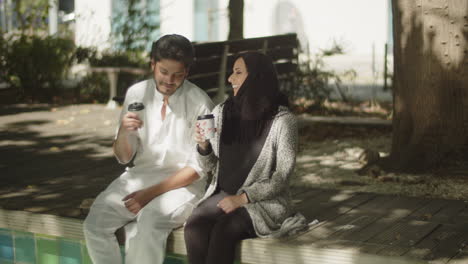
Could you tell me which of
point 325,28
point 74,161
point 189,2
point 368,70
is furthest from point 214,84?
point 189,2

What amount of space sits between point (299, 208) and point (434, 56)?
2.10m

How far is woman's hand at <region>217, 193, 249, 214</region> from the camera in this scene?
3746 mm

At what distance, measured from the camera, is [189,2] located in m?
21.5

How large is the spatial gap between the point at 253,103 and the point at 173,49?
19.9 inches

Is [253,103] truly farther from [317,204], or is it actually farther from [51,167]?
[51,167]

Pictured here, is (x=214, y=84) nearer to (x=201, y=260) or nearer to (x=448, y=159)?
(x=448, y=159)

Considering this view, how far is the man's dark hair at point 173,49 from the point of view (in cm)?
387

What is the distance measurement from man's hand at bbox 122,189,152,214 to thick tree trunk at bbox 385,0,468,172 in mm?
2770

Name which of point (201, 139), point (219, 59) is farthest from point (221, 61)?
point (201, 139)

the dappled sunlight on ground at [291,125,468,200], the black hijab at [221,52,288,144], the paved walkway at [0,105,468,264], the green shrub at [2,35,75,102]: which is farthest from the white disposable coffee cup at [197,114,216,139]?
the green shrub at [2,35,75,102]

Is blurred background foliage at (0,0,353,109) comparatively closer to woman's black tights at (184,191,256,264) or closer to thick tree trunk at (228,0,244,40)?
thick tree trunk at (228,0,244,40)

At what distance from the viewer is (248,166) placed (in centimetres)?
384

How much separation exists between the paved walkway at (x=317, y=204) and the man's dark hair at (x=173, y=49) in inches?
43.0

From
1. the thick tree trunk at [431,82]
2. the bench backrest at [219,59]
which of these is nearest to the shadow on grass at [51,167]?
the bench backrest at [219,59]
